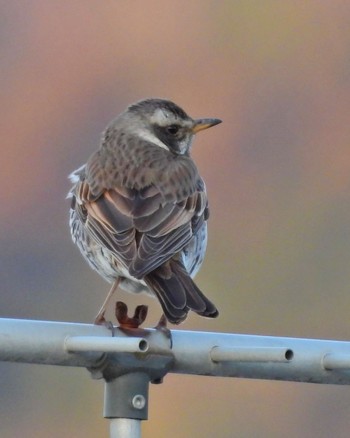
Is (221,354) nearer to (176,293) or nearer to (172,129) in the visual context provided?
(176,293)

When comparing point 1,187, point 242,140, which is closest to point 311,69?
point 242,140

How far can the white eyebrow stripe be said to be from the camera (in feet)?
34.4

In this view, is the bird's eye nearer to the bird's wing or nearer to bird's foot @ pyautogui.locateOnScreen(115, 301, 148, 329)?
the bird's wing

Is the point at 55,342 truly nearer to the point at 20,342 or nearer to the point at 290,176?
the point at 20,342

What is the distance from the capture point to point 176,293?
8336 millimetres

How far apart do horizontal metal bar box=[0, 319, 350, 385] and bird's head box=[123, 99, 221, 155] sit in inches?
149

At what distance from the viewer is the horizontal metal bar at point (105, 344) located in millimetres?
6336

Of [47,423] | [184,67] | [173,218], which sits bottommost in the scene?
[173,218]

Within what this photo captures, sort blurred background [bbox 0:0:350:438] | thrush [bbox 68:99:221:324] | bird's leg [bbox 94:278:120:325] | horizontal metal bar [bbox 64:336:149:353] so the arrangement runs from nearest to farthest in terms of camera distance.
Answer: horizontal metal bar [bbox 64:336:149:353], bird's leg [bbox 94:278:120:325], thrush [bbox 68:99:221:324], blurred background [bbox 0:0:350:438]

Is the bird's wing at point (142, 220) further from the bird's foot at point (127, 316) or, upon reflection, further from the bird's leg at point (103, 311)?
the bird's foot at point (127, 316)

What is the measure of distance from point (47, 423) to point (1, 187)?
8734 mm

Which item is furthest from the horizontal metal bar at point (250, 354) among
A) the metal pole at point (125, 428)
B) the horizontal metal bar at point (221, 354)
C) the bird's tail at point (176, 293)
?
the bird's tail at point (176, 293)

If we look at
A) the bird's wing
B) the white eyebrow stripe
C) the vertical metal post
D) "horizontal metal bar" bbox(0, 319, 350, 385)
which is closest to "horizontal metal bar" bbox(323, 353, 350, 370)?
"horizontal metal bar" bbox(0, 319, 350, 385)

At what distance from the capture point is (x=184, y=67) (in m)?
48.7
